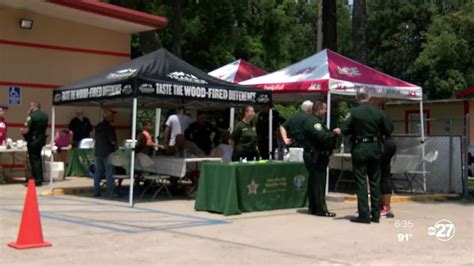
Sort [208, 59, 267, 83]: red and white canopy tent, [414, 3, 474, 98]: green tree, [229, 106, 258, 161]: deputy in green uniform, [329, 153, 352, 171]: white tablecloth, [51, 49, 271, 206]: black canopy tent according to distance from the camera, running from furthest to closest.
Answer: [414, 3, 474, 98]: green tree, [208, 59, 267, 83]: red and white canopy tent, [329, 153, 352, 171]: white tablecloth, [229, 106, 258, 161]: deputy in green uniform, [51, 49, 271, 206]: black canopy tent

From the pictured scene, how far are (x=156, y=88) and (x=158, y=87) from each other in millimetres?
45

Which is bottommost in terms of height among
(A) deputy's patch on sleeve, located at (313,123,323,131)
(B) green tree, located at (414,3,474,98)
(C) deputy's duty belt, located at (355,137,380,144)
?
(C) deputy's duty belt, located at (355,137,380,144)

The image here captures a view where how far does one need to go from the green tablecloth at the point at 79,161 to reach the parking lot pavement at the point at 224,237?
5.84 m

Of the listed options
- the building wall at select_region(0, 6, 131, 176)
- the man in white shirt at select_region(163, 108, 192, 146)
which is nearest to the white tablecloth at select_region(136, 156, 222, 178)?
the man in white shirt at select_region(163, 108, 192, 146)

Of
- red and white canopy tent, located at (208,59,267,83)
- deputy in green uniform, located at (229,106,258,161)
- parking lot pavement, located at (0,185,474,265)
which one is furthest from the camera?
red and white canopy tent, located at (208,59,267,83)

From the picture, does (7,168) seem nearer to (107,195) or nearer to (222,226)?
(107,195)

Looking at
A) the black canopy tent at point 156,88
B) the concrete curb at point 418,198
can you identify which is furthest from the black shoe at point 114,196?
the concrete curb at point 418,198

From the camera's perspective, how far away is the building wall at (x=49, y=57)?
1716cm

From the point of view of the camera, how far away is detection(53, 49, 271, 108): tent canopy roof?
11.9 meters

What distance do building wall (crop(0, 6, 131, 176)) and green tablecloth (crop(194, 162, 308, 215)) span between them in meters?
7.97

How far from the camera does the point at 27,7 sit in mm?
17109

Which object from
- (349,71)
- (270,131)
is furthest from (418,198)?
(270,131)

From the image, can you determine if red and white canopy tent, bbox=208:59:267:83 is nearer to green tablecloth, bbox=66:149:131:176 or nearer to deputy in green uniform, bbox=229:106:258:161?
green tablecloth, bbox=66:149:131:176

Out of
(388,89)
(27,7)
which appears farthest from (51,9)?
(388,89)
